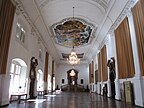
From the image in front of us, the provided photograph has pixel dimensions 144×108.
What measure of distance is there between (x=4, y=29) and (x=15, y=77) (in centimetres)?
374

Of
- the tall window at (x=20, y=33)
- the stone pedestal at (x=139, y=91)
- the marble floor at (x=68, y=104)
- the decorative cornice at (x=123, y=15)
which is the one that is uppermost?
the decorative cornice at (x=123, y=15)

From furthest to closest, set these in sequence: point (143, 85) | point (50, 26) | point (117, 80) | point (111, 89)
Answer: point (50, 26) → point (111, 89) → point (117, 80) → point (143, 85)

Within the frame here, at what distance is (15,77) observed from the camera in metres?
8.55

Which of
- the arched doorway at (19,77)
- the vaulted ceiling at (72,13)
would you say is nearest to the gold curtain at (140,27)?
the vaulted ceiling at (72,13)

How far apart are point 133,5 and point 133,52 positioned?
2.44 meters

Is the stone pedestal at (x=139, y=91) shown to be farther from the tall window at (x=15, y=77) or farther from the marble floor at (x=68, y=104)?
the tall window at (x=15, y=77)

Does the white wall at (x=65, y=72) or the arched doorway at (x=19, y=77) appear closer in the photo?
the arched doorway at (x=19, y=77)

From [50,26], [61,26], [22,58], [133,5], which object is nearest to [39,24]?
[50,26]

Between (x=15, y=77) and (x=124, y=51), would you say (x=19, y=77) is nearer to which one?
(x=15, y=77)

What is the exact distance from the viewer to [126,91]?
7551 mm

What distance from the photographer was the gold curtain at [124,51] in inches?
288

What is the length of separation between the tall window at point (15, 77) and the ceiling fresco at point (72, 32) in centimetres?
590

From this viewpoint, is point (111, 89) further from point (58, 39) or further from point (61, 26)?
point (58, 39)

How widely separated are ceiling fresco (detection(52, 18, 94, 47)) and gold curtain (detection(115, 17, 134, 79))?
4.53 m
